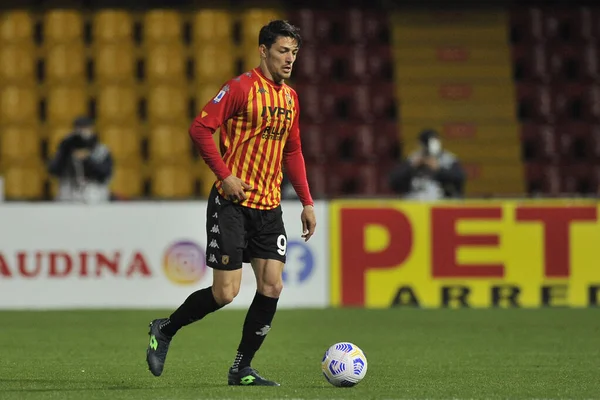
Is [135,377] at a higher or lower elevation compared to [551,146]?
lower

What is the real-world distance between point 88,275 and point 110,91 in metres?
5.75

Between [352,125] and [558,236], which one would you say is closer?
[558,236]

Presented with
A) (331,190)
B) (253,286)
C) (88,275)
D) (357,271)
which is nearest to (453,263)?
(357,271)

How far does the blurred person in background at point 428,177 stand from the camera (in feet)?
45.3

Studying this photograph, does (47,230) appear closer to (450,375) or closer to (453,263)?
(453,263)

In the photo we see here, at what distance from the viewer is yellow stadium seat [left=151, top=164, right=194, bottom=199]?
16.9 meters


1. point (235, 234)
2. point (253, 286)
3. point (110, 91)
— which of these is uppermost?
point (110, 91)

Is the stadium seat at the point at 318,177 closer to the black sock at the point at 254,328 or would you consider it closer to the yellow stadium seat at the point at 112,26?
the yellow stadium seat at the point at 112,26

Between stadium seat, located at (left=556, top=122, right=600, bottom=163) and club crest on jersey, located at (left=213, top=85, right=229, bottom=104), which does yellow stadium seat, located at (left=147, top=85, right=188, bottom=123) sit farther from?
club crest on jersey, located at (left=213, top=85, right=229, bottom=104)

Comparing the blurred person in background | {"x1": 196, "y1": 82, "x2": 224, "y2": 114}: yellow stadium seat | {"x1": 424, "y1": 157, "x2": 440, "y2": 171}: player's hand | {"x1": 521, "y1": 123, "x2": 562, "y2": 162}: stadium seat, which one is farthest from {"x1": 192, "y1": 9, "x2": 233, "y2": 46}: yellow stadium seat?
{"x1": 424, "y1": 157, "x2": 440, "y2": 171}: player's hand

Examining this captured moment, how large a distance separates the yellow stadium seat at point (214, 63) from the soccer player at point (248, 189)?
11384 millimetres

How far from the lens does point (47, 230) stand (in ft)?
40.6

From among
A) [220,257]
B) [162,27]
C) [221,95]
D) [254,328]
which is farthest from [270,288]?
[162,27]

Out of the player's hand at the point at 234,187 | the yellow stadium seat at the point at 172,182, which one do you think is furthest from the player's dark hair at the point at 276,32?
the yellow stadium seat at the point at 172,182
